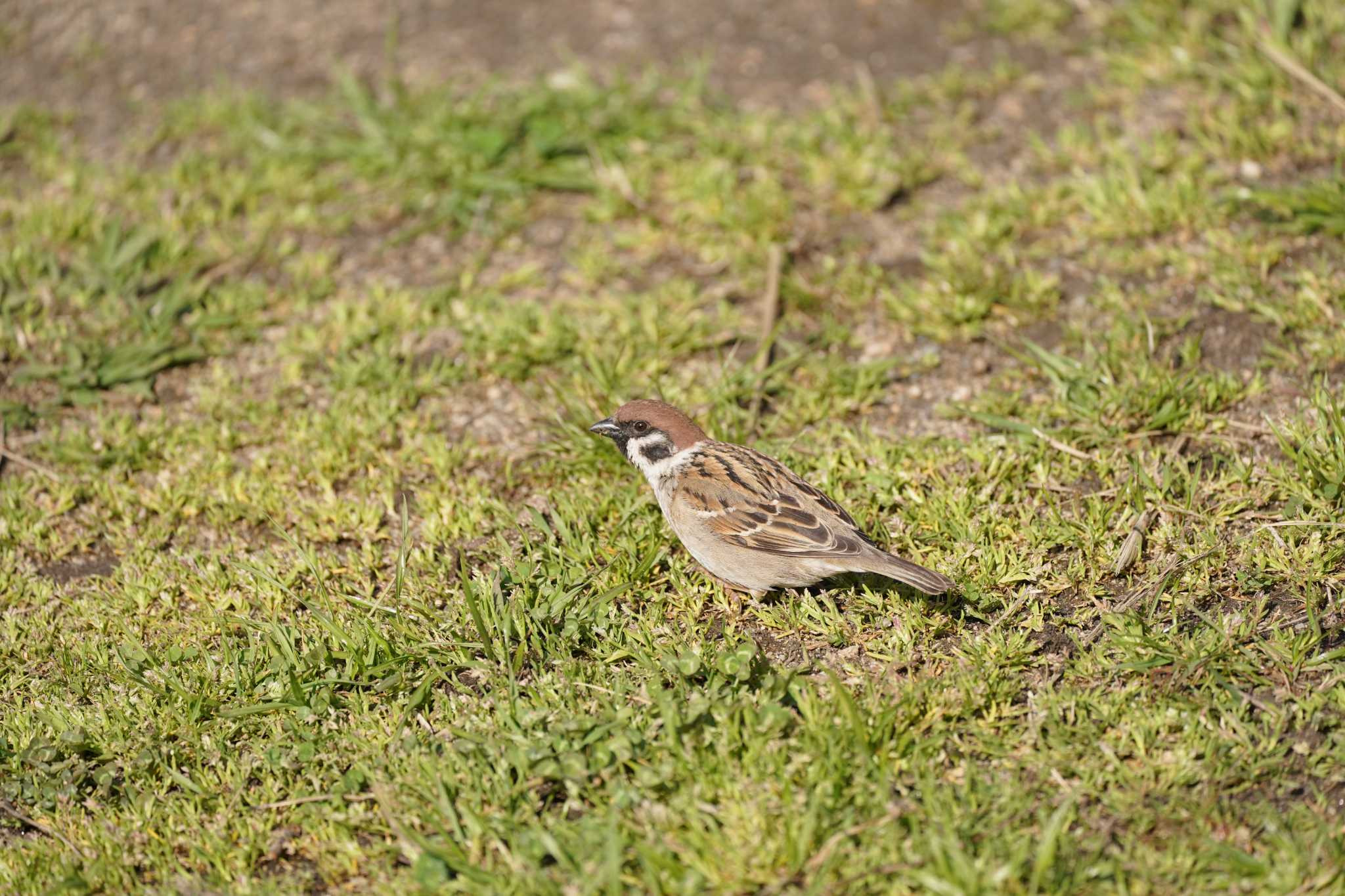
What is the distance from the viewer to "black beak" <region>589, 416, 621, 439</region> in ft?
17.0

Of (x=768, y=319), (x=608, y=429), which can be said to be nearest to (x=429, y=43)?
(x=768, y=319)

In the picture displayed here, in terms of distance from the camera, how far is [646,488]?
5363 mm

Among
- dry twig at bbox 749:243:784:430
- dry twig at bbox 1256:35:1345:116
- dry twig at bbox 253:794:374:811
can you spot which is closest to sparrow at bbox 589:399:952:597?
dry twig at bbox 749:243:784:430

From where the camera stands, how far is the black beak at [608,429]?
204 inches

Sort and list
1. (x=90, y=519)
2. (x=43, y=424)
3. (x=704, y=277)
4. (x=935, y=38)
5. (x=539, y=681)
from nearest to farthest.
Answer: (x=539, y=681) → (x=90, y=519) → (x=43, y=424) → (x=704, y=277) → (x=935, y=38)

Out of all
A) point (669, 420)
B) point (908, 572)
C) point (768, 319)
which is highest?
point (669, 420)

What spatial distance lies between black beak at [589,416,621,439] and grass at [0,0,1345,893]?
29 centimetres

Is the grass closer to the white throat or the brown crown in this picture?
the white throat

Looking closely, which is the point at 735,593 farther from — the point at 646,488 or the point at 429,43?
the point at 429,43

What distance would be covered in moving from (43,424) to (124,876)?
9.87 feet

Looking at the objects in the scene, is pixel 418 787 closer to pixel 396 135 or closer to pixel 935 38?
pixel 396 135

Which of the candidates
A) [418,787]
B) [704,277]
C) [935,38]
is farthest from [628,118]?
[418,787]

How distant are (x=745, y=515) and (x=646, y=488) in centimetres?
81

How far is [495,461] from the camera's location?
5723mm
